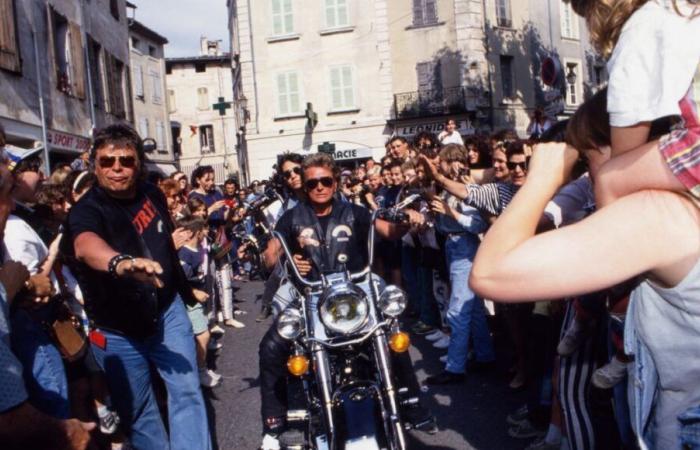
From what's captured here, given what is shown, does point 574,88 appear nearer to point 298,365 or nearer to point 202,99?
point 202,99

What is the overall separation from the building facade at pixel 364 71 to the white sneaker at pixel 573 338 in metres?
26.2

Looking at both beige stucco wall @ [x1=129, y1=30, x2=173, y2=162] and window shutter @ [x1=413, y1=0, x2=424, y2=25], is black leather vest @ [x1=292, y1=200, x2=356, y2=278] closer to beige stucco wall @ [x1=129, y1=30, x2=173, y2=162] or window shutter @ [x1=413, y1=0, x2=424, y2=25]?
window shutter @ [x1=413, y1=0, x2=424, y2=25]

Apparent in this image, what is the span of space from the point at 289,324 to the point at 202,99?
54.4 m

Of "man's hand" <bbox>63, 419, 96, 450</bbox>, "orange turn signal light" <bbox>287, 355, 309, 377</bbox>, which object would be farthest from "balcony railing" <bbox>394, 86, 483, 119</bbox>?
"man's hand" <bbox>63, 419, 96, 450</bbox>

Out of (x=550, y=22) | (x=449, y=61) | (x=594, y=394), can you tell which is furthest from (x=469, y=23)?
(x=594, y=394)

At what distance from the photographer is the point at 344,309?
362cm

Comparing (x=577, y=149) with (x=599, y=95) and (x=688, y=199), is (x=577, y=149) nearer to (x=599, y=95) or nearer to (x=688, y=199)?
(x=599, y=95)

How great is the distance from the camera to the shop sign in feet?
54.7

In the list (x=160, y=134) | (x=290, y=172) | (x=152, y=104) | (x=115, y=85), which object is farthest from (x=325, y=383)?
(x=152, y=104)

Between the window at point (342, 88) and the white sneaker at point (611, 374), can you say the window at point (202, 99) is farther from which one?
the white sneaker at point (611, 374)

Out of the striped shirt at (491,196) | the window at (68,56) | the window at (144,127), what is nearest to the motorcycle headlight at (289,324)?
the striped shirt at (491,196)

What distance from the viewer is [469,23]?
29.3 m

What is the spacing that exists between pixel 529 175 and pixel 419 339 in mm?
6398

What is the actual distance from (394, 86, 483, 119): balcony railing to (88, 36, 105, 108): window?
12435 millimetres
